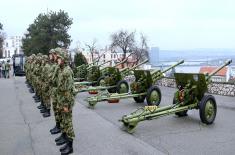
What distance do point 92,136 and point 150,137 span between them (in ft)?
3.92

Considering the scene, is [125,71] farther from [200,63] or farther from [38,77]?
[200,63]

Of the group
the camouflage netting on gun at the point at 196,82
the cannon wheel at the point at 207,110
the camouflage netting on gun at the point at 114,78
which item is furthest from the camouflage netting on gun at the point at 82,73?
the cannon wheel at the point at 207,110

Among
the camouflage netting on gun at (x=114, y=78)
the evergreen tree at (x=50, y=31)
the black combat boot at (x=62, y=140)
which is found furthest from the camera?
the evergreen tree at (x=50, y=31)

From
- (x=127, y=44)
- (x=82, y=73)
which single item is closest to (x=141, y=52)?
(x=127, y=44)

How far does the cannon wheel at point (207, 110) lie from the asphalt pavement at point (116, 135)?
167 millimetres

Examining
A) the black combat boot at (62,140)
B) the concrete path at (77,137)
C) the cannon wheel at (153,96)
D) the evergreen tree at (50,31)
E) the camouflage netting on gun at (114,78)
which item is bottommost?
the concrete path at (77,137)

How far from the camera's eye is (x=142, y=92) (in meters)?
13.6

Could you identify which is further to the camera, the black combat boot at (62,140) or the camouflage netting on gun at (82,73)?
the camouflage netting on gun at (82,73)

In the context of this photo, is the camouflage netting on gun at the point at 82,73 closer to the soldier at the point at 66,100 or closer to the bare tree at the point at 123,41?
the soldier at the point at 66,100

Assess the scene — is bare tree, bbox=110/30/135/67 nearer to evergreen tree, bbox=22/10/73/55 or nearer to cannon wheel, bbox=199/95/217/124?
evergreen tree, bbox=22/10/73/55

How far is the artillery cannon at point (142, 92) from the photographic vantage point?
12.9 m

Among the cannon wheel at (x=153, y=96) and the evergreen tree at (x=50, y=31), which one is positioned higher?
the evergreen tree at (x=50, y=31)

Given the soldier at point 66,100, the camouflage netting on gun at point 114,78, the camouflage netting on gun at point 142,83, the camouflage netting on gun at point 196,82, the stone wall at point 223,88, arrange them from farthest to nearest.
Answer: the stone wall at point 223,88, the camouflage netting on gun at point 114,78, the camouflage netting on gun at point 142,83, the camouflage netting on gun at point 196,82, the soldier at point 66,100

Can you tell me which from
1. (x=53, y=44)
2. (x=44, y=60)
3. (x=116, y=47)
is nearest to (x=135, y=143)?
(x=44, y=60)
